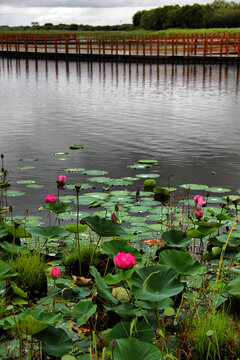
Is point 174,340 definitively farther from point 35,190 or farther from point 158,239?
point 35,190

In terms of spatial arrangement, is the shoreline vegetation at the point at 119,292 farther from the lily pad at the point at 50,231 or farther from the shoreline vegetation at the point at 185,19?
the shoreline vegetation at the point at 185,19

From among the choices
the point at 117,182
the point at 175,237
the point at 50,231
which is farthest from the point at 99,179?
the point at 175,237

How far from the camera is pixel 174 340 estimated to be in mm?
2383

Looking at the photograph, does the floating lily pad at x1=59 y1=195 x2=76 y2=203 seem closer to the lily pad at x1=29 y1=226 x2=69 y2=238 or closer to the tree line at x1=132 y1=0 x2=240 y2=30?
the lily pad at x1=29 y1=226 x2=69 y2=238

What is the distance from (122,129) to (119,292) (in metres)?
7.48

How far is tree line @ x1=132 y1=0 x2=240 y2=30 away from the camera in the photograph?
80.9 meters

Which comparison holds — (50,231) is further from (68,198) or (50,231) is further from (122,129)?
(122,129)

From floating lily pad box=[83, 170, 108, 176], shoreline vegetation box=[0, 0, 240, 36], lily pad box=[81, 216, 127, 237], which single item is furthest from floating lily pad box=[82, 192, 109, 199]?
shoreline vegetation box=[0, 0, 240, 36]

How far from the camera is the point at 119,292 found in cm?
276

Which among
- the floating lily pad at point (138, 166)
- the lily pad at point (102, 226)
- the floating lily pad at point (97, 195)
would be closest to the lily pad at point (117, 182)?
the floating lily pad at point (97, 195)

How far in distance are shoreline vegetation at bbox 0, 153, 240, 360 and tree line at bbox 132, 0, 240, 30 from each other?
80771 millimetres

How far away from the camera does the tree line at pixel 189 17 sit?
3184 inches

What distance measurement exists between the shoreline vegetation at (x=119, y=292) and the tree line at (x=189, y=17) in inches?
3180

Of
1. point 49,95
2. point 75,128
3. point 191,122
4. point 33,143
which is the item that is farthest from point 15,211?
point 49,95
